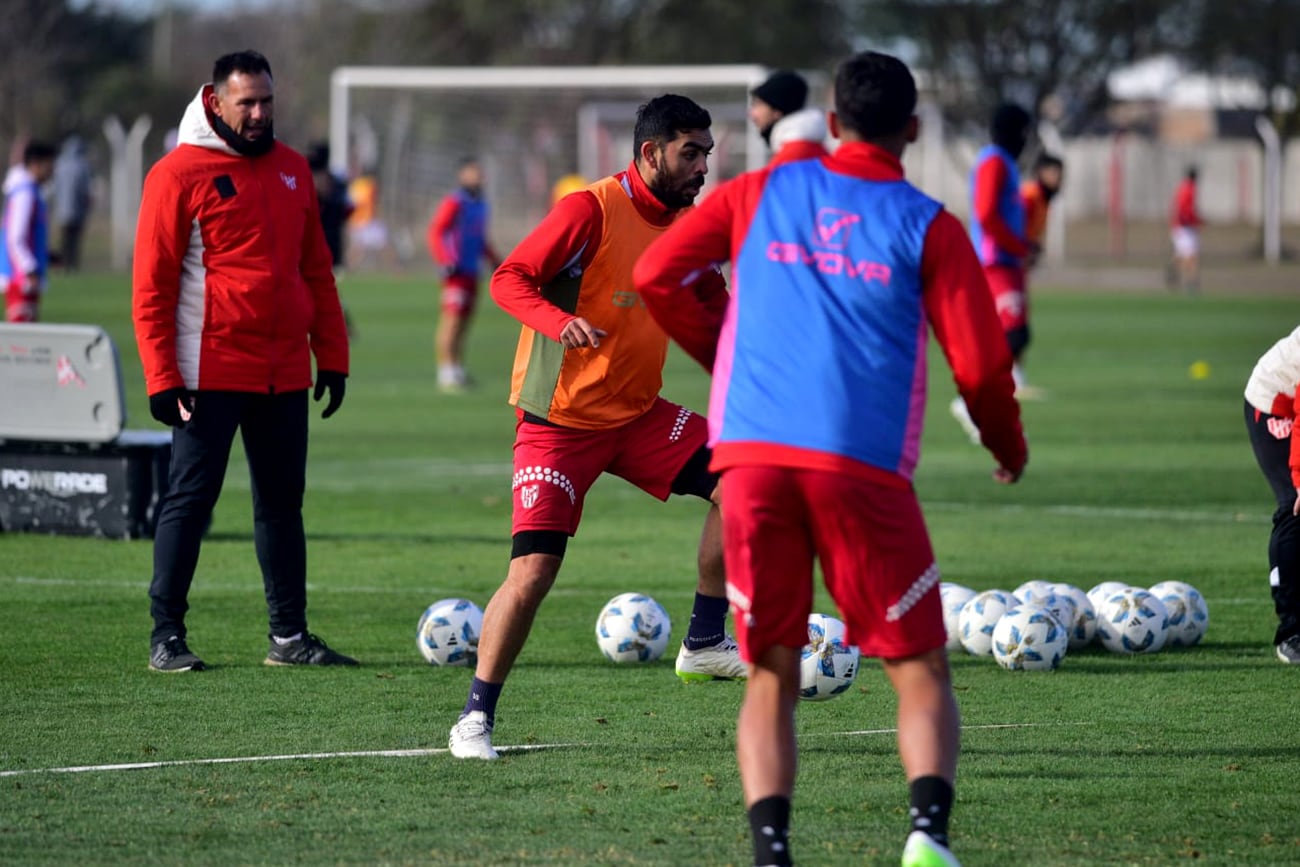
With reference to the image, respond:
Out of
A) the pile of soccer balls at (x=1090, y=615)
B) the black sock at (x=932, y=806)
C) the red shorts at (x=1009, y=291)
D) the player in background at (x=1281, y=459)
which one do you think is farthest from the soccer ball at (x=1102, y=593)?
the red shorts at (x=1009, y=291)

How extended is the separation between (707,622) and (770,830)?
2.75 m

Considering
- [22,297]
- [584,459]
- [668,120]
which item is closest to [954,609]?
[584,459]

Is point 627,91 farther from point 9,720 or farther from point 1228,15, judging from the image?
point 9,720

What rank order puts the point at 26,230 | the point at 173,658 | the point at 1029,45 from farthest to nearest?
the point at 1029,45 → the point at 26,230 → the point at 173,658

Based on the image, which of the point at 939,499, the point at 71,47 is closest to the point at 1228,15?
the point at 71,47

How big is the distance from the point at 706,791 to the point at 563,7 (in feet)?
183

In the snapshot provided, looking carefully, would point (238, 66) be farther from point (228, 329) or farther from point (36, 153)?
point (36, 153)

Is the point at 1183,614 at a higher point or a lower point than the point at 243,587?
higher

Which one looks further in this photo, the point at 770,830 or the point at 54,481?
the point at 54,481

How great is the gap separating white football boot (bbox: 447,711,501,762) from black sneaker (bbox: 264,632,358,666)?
71.1 inches

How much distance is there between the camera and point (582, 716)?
7496 mm

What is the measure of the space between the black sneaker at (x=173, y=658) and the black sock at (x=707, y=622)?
2010 mm

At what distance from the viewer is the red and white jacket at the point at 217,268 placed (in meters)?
8.05

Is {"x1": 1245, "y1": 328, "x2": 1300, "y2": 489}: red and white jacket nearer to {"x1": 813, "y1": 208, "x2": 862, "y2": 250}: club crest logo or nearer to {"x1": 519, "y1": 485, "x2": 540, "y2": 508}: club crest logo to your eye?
{"x1": 519, "y1": 485, "x2": 540, "y2": 508}: club crest logo
